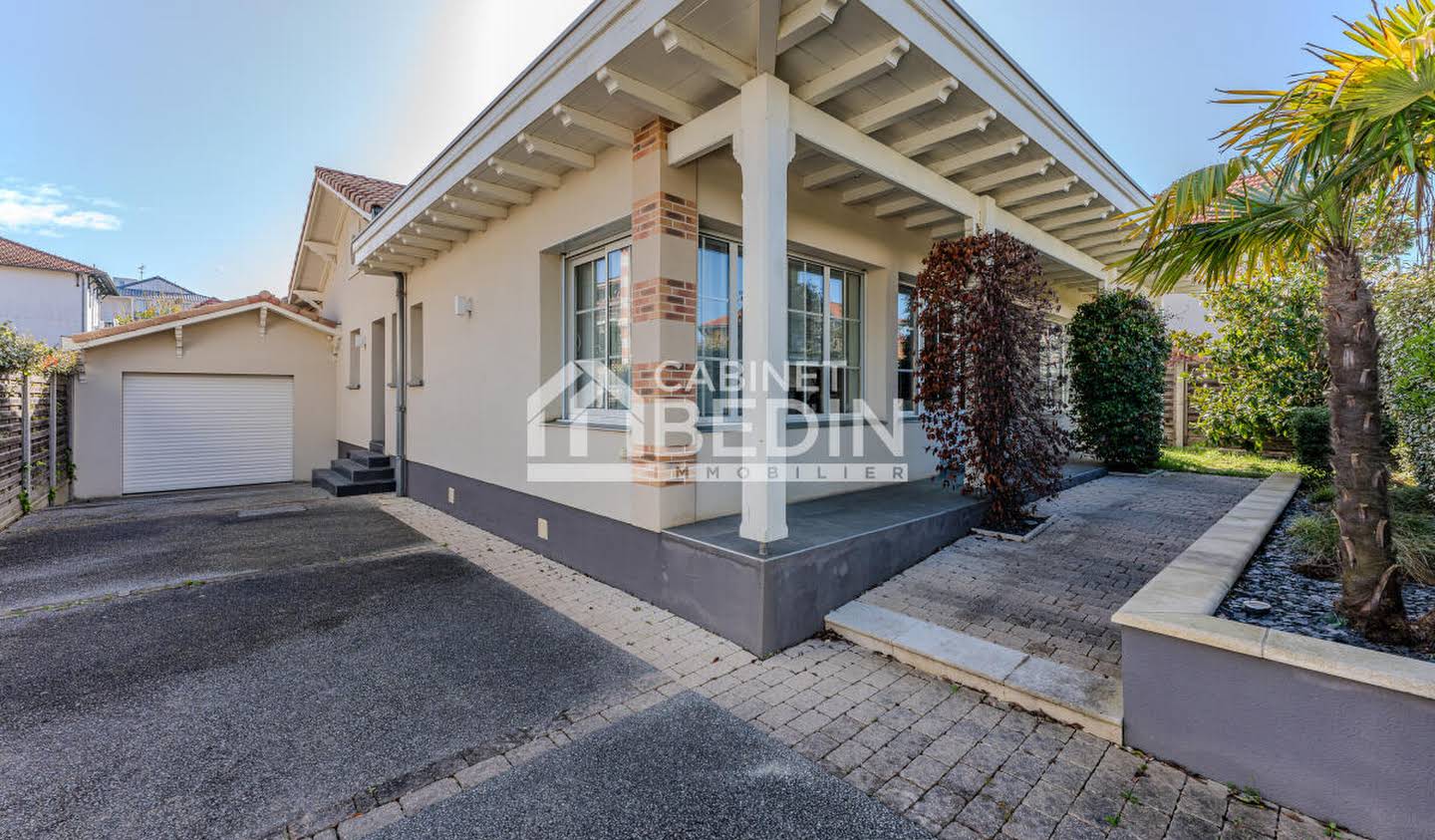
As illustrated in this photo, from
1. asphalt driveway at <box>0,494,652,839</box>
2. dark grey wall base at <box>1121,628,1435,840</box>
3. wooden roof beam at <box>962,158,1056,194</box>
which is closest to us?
dark grey wall base at <box>1121,628,1435,840</box>

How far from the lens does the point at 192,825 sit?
208 cm

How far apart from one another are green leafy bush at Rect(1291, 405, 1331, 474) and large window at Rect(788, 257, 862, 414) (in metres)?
5.81

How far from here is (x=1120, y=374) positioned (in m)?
8.23

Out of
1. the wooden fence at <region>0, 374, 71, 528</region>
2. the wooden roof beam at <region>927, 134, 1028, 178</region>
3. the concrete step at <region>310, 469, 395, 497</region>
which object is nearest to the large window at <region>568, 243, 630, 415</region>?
the wooden roof beam at <region>927, 134, 1028, 178</region>

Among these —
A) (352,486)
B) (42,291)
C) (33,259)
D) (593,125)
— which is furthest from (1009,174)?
(42,291)

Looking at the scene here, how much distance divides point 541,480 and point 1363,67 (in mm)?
5763

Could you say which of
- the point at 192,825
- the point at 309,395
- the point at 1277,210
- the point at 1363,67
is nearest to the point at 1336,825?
the point at 1277,210

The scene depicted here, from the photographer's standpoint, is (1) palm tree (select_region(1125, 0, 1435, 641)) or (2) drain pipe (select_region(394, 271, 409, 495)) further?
(2) drain pipe (select_region(394, 271, 409, 495))

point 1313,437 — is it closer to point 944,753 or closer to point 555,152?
point 944,753

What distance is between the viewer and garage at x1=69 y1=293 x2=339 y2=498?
31.3ft

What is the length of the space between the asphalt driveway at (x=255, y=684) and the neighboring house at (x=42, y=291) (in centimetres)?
2260

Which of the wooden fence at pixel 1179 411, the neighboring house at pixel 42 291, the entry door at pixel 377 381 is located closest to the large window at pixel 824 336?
the entry door at pixel 377 381

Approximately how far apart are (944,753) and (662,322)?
2.96 m
